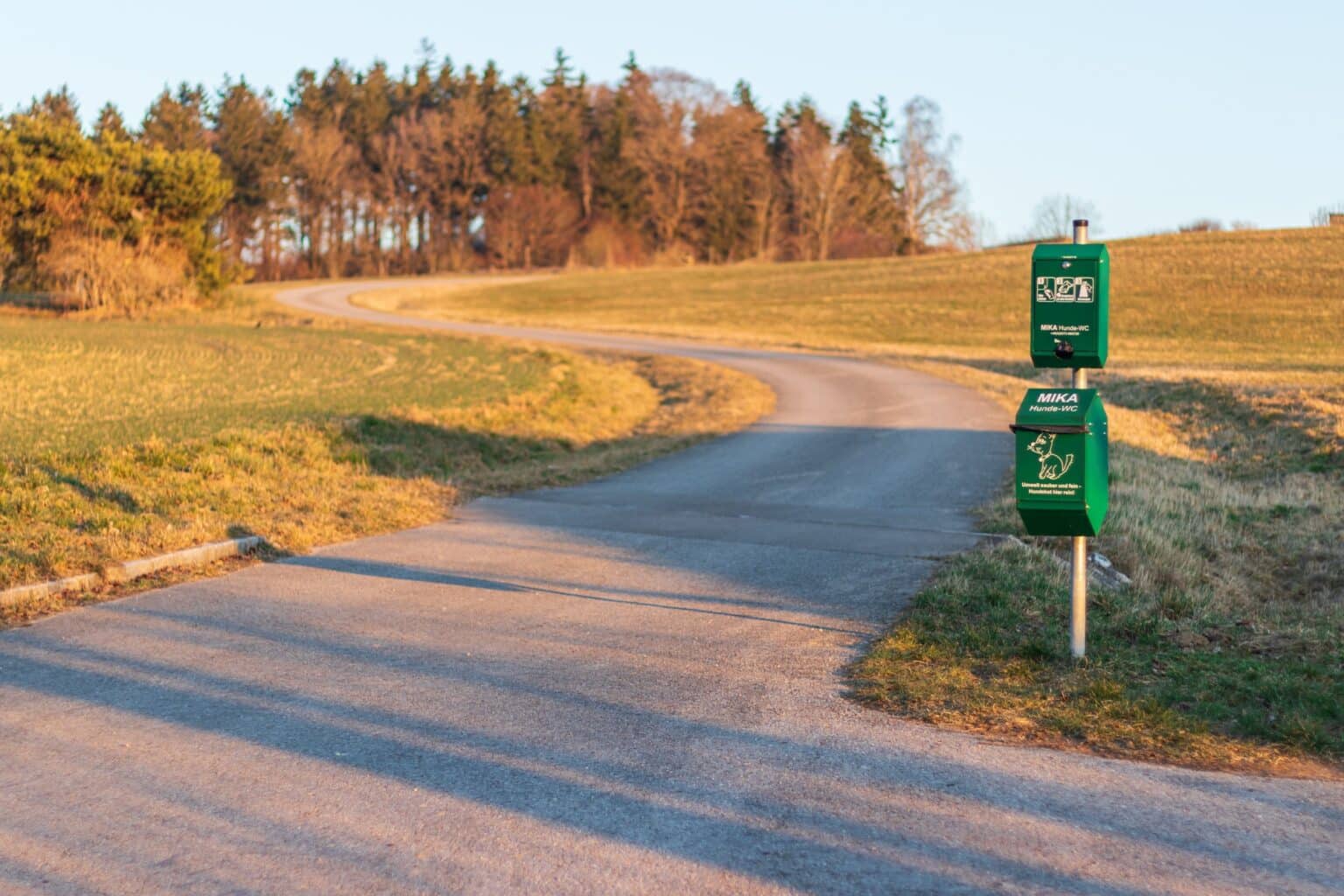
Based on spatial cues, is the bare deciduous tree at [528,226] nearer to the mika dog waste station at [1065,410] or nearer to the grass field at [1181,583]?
the grass field at [1181,583]

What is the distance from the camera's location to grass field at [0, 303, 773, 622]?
10602 mm

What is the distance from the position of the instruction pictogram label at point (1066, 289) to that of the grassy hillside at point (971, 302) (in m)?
26.3

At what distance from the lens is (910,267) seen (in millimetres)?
70125

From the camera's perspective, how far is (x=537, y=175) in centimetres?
9512

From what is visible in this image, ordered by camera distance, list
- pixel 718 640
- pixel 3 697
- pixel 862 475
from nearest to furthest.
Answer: pixel 3 697 → pixel 718 640 → pixel 862 475

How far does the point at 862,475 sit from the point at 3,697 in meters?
10.6

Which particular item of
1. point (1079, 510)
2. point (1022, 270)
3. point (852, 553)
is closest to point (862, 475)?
point (852, 553)

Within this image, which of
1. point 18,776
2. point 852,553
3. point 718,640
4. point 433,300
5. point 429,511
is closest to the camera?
point 18,776

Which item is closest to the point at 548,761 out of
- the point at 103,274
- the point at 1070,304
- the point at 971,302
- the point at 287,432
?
the point at 1070,304

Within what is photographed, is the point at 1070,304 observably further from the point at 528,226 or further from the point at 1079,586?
the point at 528,226

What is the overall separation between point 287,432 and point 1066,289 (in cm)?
1086

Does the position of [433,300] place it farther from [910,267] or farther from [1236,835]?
[1236,835]

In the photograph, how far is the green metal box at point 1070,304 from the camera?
251 inches

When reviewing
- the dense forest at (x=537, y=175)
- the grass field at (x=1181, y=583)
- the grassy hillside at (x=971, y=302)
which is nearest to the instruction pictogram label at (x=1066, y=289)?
the grass field at (x=1181, y=583)
